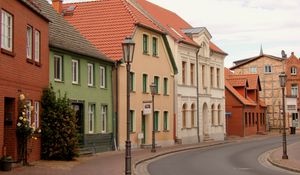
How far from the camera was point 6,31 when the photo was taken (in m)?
20.6

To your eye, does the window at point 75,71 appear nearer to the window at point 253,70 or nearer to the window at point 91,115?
the window at point 91,115

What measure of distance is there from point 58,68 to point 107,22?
38.5ft

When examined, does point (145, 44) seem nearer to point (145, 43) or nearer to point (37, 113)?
point (145, 43)

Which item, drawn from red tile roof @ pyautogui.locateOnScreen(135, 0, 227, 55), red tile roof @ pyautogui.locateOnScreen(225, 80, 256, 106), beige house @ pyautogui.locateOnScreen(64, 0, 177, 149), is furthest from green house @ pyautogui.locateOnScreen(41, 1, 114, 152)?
red tile roof @ pyautogui.locateOnScreen(225, 80, 256, 106)

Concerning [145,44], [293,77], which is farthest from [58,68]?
[293,77]

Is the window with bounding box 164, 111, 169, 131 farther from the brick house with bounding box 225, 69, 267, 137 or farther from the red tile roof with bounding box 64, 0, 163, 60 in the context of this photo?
the brick house with bounding box 225, 69, 267, 137

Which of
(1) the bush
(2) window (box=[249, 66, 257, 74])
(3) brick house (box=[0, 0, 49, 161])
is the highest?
(2) window (box=[249, 66, 257, 74])

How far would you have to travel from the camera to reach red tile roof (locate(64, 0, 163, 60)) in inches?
1509

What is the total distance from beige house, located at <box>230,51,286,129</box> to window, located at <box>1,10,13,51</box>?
66.5 m

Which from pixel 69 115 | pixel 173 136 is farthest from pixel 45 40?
pixel 173 136

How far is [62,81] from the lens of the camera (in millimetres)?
29609

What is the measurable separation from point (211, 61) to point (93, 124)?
24.2 m

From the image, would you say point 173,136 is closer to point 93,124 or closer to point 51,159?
point 93,124

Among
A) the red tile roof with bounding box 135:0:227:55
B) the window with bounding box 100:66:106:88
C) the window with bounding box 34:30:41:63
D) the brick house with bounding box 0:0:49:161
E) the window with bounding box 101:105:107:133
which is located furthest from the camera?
the red tile roof with bounding box 135:0:227:55
